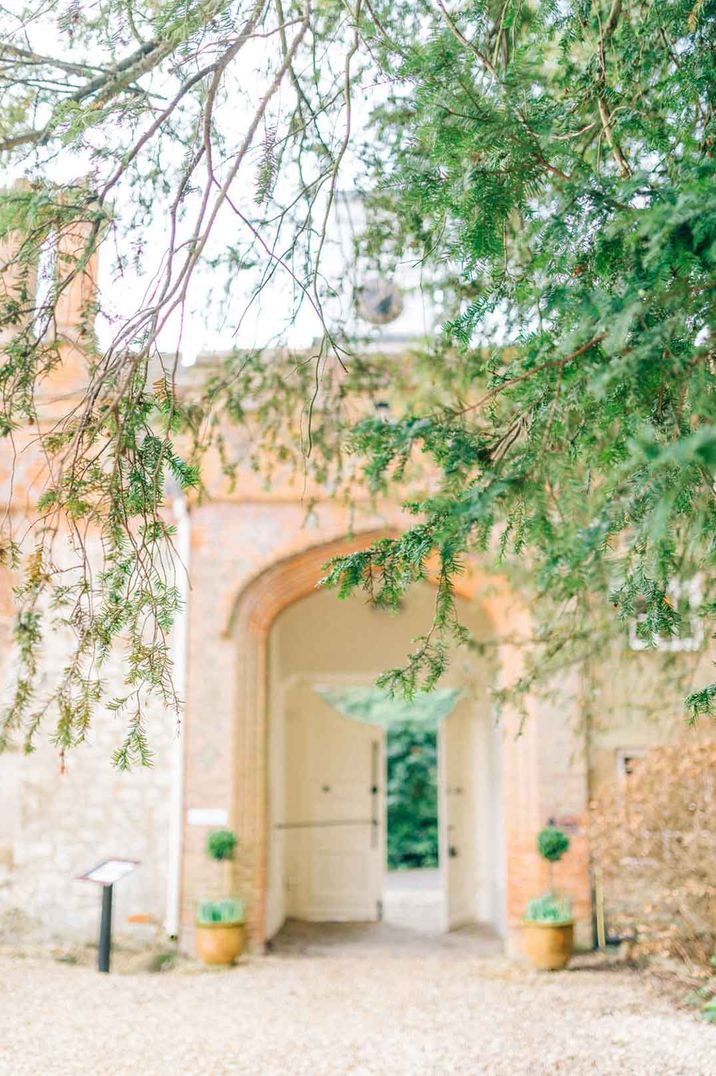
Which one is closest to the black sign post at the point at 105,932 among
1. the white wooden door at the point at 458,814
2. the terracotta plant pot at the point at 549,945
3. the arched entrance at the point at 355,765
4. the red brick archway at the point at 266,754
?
the red brick archway at the point at 266,754

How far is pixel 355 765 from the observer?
11.8 m

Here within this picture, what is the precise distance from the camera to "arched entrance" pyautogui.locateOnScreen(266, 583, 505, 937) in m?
10.9

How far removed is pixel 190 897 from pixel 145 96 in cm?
628

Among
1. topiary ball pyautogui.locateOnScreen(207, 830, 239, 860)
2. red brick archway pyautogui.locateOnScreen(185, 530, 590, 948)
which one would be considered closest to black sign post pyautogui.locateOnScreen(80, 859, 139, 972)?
topiary ball pyautogui.locateOnScreen(207, 830, 239, 860)

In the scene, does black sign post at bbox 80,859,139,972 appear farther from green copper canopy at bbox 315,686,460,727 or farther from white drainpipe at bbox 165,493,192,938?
green copper canopy at bbox 315,686,460,727

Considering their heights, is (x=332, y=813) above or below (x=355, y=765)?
below

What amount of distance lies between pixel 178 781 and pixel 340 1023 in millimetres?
2496

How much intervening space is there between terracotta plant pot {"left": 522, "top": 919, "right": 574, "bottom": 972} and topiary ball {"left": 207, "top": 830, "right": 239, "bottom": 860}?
2343 mm

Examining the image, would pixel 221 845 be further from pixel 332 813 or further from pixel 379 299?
pixel 379 299

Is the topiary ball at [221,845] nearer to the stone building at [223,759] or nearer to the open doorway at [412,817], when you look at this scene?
the stone building at [223,759]

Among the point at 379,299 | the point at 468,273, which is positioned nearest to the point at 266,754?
the point at 379,299

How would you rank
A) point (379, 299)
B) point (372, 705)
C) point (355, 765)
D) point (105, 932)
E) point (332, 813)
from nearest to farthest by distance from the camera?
point (105, 932), point (379, 299), point (372, 705), point (332, 813), point (355, 765)

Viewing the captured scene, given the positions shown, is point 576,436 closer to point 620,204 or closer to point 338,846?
point 620,204

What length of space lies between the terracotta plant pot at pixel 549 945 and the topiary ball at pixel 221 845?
92.3 inches
